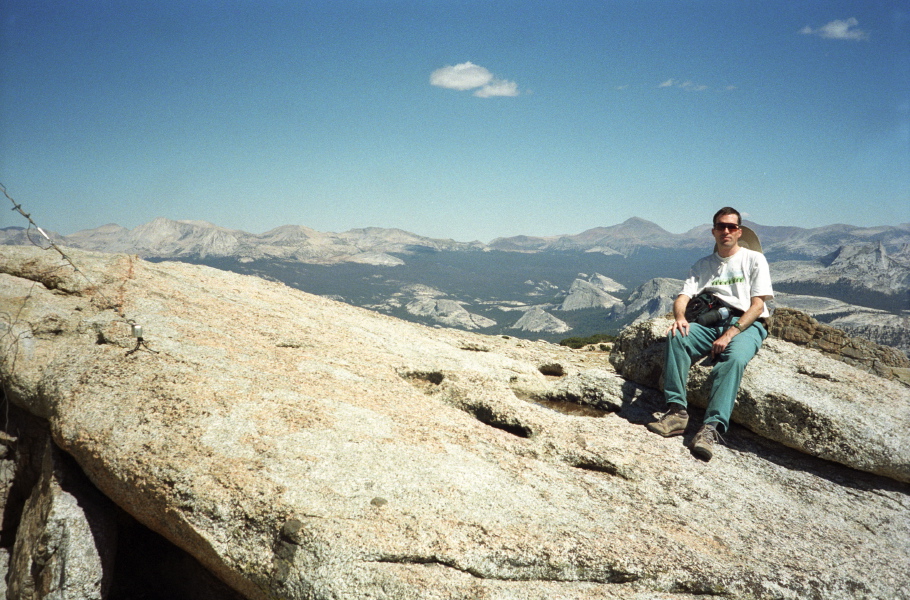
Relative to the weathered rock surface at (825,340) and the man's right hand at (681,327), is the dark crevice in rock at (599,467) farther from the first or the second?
the weathered rock surface at (825,340)

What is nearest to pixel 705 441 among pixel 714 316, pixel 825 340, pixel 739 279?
pixel 714 316

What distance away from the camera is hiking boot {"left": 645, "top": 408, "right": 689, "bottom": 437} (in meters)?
10.0

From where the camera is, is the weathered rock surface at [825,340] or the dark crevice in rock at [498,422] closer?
the dark crevice in rock at [498,422]

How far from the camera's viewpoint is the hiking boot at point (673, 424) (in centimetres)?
1003

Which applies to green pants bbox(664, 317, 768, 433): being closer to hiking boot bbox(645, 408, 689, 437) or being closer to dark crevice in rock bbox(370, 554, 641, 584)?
hiking boot bbox(645, 408, 689, 437)

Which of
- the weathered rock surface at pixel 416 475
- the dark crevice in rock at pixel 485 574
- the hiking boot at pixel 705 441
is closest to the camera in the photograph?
the dark crevice in rock at pixel 485 574

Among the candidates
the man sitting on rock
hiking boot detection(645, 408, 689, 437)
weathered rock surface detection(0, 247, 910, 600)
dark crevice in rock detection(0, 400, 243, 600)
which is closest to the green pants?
the man sitting on rock

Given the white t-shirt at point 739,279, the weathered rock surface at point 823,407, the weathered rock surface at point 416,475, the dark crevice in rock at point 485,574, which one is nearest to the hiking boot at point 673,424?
the weathered rock surface at point 416,475

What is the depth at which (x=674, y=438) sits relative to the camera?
10.1m

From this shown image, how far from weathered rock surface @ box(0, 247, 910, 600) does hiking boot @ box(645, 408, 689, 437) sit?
213 millimetres

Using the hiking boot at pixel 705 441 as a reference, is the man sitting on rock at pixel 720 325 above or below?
above

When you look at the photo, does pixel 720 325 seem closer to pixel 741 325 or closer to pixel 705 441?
pixel 741 325

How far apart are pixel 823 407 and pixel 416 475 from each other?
8.77 meters

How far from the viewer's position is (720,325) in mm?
10648
